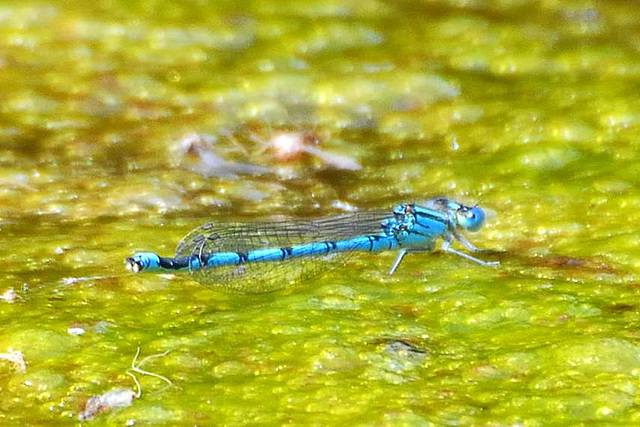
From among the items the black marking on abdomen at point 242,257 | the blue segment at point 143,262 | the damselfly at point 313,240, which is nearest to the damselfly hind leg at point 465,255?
Answer: the damselfly at point 313,240

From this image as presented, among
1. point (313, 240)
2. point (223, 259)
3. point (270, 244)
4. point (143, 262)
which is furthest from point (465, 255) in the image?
point (143, 262)

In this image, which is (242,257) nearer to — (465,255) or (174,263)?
(174,263)

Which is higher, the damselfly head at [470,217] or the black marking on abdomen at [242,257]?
the damselfly head at [470,217]

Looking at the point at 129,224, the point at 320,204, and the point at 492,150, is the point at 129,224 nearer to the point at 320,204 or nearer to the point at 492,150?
the point at 320,204

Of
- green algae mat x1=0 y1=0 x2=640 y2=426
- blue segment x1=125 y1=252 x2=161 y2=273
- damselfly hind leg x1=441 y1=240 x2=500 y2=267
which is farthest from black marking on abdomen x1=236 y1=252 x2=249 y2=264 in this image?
damselfly hind leg x1=441 y1=240 x2=500 y2=267

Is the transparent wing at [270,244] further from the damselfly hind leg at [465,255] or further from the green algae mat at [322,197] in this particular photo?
the damselfly hind leg at [465,255]
